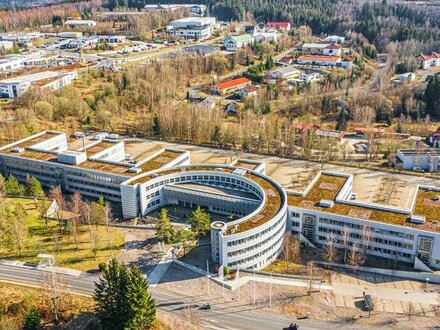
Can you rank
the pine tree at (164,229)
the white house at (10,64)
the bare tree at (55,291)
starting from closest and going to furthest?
the bare tree at (55,291) < the pine tree at (164,229) < the white house at (10,64)

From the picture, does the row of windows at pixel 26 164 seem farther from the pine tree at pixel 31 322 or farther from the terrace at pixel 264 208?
the pine tree at pixel 31 322

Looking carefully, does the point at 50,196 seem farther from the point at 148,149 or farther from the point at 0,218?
the point at 148,149

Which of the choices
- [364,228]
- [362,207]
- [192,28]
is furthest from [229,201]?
[192,28]

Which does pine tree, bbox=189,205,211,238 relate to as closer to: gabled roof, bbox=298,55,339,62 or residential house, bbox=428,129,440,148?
residential house, bbox=428,129,440,148

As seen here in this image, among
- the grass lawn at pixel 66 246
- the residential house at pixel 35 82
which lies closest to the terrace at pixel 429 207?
the grass lawn at pixel 66 246

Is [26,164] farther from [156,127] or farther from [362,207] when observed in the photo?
[362,207]

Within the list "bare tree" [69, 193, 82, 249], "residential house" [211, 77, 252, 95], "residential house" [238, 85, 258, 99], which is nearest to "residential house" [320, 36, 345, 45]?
"residential house" [211, 77, 252, 95]
